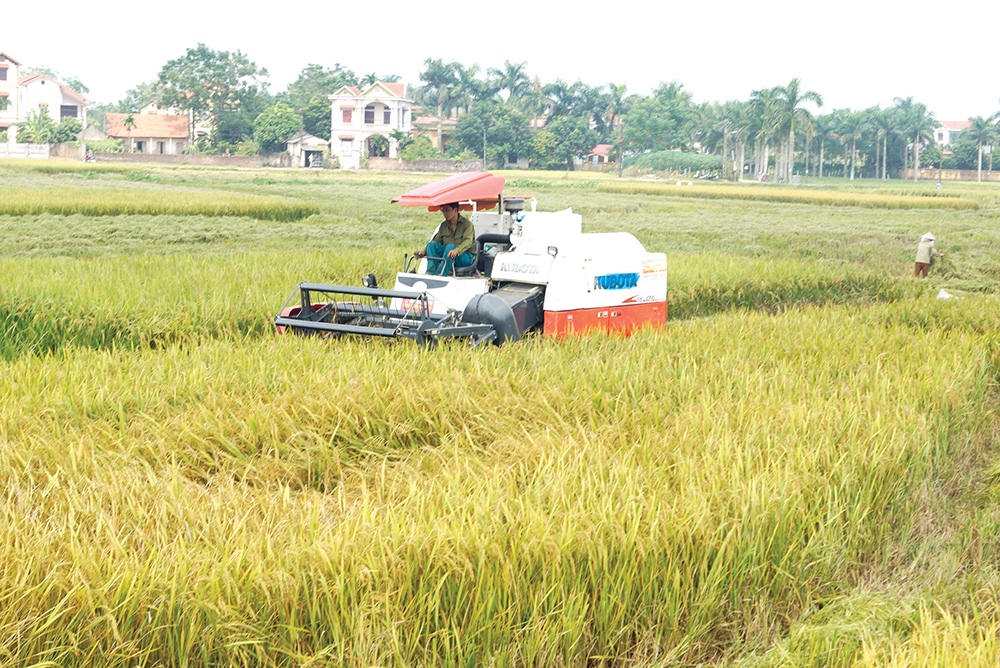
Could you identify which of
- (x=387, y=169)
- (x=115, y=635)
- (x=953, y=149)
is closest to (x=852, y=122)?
(x=953, y=149)

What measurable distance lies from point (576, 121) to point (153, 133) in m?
33.8

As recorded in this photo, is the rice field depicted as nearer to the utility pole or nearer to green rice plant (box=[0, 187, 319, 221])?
green rice plant (box=[0, 187, 319, 221])

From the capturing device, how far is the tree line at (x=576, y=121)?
69.1 m

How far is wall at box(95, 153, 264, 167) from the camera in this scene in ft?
211

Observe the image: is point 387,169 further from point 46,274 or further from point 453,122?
point 46,274

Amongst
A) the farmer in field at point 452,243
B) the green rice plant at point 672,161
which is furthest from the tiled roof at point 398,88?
the farmer in field at point 452,243

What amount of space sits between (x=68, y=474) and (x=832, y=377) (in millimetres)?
4816

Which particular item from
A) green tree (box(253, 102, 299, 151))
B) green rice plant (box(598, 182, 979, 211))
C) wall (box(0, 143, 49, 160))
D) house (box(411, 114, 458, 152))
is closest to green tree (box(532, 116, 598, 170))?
house (box(411, 114, 458, 152))

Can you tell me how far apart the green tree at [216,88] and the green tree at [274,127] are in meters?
2.33

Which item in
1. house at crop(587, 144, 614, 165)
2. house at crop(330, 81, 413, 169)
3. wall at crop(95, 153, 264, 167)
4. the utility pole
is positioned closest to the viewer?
wall at crop(95, 153, 264, 167)

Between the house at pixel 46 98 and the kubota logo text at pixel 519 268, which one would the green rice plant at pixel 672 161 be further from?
the kubota logo text at pixel 519 268

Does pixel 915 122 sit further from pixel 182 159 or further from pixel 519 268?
pixel 519 268

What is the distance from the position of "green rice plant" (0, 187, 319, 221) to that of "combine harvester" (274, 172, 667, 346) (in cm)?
1602

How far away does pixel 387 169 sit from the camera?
66.9 meters
